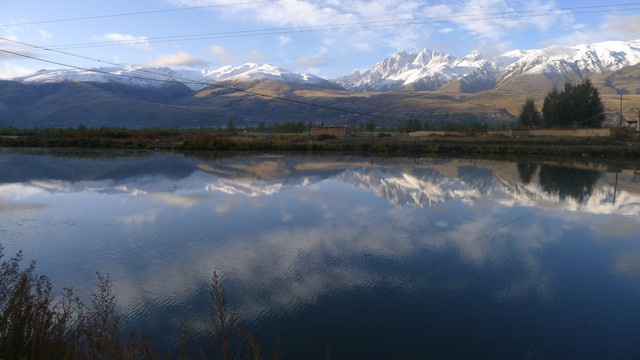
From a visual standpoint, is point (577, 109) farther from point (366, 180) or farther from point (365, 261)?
point (365, 261)

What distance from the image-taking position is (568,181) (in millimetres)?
18906

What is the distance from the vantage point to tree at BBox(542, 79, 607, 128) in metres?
55.4

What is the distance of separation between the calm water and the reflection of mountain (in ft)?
0.75

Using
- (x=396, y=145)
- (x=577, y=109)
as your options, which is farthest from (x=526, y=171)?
(x=577, y=109)

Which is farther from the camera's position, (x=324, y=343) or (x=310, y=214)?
(x=310, y=214)

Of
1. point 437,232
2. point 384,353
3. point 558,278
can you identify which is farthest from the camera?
point 437,232

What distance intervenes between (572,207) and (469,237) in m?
5.78

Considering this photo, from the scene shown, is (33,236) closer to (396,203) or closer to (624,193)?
(396,203)

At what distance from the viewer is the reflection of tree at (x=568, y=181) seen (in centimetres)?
1570

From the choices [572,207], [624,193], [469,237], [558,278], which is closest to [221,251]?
[469,237]

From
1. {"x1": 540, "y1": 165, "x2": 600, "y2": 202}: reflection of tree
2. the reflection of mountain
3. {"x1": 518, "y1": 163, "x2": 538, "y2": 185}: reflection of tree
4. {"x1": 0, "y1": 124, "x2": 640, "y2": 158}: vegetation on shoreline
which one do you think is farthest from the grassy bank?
{"x1": 540, "y1": 165, "x2": 600, "y2": 202}: reflection of tree

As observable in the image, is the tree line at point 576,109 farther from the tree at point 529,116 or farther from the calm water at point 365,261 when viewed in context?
the calm water at point 365,261

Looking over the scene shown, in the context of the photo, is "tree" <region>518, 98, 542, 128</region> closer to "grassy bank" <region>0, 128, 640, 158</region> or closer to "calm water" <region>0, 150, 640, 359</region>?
"grassy bank" <region>0, 128, 640, 158</region>

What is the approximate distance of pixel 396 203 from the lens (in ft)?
44.6
